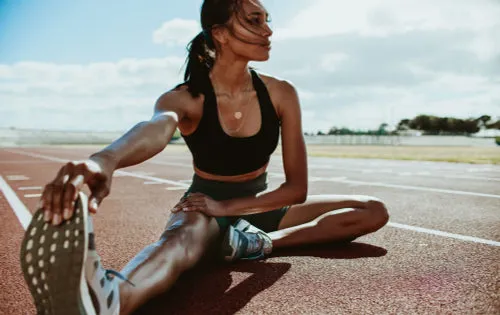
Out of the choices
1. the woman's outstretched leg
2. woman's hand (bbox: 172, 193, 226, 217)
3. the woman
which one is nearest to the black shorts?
the woman

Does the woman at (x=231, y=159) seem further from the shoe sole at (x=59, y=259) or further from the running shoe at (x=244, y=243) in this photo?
the shoe sole at (x=59, y=259)

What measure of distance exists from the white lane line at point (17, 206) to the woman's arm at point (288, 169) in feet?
8.02

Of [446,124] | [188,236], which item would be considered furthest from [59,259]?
[446,124]

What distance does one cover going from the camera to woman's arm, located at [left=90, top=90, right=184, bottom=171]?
1.81 meters

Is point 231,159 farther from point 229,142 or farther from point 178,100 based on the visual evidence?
point 178,100

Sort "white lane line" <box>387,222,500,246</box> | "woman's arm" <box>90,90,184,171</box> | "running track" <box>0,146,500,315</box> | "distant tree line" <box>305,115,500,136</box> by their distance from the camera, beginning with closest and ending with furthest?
"woman's arm" <box>90,90,184,171</box> < "running track" <box>0,146,500,315</box> < "white lane line" <box>387,222,500,246</box> < "distant tree line" <box>305,115,500,136</box>

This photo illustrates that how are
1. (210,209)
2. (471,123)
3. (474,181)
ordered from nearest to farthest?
(210,209), (474,181), (471,123)

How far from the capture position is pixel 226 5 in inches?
110

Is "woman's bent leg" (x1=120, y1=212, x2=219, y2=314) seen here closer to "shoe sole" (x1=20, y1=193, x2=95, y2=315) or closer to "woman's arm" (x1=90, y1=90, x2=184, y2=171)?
"shoe sole" (x1=20, y1=193, x2=95, y2=315)

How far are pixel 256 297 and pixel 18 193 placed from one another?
5.75 metres

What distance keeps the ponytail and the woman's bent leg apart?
914 mm

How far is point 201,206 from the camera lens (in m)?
2.57

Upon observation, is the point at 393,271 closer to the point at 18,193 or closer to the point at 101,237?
the point at 101,237

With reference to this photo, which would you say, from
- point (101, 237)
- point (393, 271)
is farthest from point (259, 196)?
point (101, 237)
